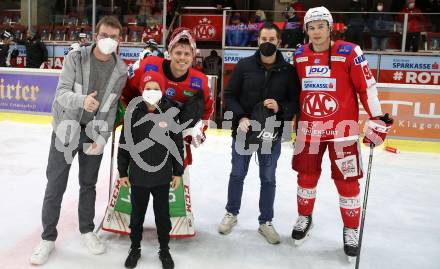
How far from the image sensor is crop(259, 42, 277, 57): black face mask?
8.63ft

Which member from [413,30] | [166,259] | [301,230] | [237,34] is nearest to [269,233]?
[301,230]

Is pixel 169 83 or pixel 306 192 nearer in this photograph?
pixel 169 83

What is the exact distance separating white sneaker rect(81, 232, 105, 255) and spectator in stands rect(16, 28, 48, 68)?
7.69 meters

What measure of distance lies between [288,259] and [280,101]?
0.92 m

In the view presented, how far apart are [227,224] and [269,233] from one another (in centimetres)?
29

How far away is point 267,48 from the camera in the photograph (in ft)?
8.62

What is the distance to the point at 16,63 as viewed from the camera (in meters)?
9.91

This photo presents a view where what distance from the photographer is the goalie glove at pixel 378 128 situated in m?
2.56

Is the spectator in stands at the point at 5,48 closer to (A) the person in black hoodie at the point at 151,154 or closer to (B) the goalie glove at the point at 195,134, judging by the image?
(B) the goalie glove at the point at 195,134

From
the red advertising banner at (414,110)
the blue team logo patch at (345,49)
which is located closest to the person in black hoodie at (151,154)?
the blue team logo patch at (345,49)

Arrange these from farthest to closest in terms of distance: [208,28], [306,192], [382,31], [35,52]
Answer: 1. [208,28]
2. [35,52]
3. [382,31]
4. [306,192]

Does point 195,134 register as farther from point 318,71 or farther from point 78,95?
point 318,71

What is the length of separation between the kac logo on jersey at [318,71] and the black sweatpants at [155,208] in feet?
3.41

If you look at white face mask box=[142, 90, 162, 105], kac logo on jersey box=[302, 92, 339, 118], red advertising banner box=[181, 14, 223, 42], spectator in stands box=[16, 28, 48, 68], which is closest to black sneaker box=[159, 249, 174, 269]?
white face mask box=[142, 90, 162, 105]
